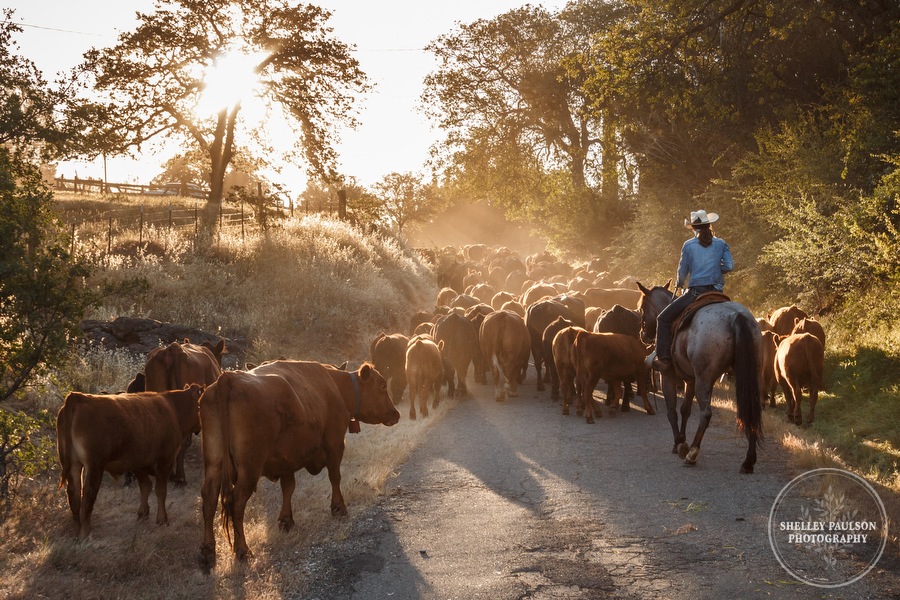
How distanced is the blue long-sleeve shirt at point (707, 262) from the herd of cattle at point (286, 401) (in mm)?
2564

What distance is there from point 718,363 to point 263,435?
5580mm

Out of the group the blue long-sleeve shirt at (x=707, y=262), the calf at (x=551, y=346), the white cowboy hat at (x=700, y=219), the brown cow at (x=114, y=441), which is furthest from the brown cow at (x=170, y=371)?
the calf at (x=551, y=346)

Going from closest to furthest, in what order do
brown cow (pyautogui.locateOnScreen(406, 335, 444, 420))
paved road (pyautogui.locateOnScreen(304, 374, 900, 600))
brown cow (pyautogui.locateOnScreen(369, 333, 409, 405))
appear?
paved road (pyautogui.locateOnScreen(304, 374, 900, 600)) → brown cow (pyautogui.locateOnScreen(406, 335, 444, 420)) → brown cow (pyautogui.locateOnScreen(369, 333, 409, 405))

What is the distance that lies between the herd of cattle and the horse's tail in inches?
125

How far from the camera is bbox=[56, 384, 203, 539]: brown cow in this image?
6.86m

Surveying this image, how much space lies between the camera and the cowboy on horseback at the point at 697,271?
970 centimetres

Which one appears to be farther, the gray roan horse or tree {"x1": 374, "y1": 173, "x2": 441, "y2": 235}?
A: tree {"x1": 374, "y1": 173, "x2": 441, "y2": 235}

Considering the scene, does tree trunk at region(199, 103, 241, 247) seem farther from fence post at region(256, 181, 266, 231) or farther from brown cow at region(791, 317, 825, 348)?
brown cow at region(791, 317, 825, 348)

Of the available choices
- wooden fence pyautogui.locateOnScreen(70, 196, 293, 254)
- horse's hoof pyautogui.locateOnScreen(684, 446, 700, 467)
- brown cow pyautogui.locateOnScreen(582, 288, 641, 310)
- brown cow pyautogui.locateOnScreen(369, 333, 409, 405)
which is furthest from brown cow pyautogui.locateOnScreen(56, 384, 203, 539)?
brown cow pyautogui.locateOnScreen(582, 288, 641, 310)

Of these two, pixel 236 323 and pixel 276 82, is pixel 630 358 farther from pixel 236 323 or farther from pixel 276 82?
pixel 276 82

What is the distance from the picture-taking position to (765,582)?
5430 millimetres

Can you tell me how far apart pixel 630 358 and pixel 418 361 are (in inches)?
149

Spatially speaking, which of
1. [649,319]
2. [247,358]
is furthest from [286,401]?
[247,358]

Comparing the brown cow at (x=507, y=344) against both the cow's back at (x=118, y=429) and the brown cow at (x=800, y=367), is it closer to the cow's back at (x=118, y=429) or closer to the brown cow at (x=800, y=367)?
the brown cow at (x=800, y=367)
